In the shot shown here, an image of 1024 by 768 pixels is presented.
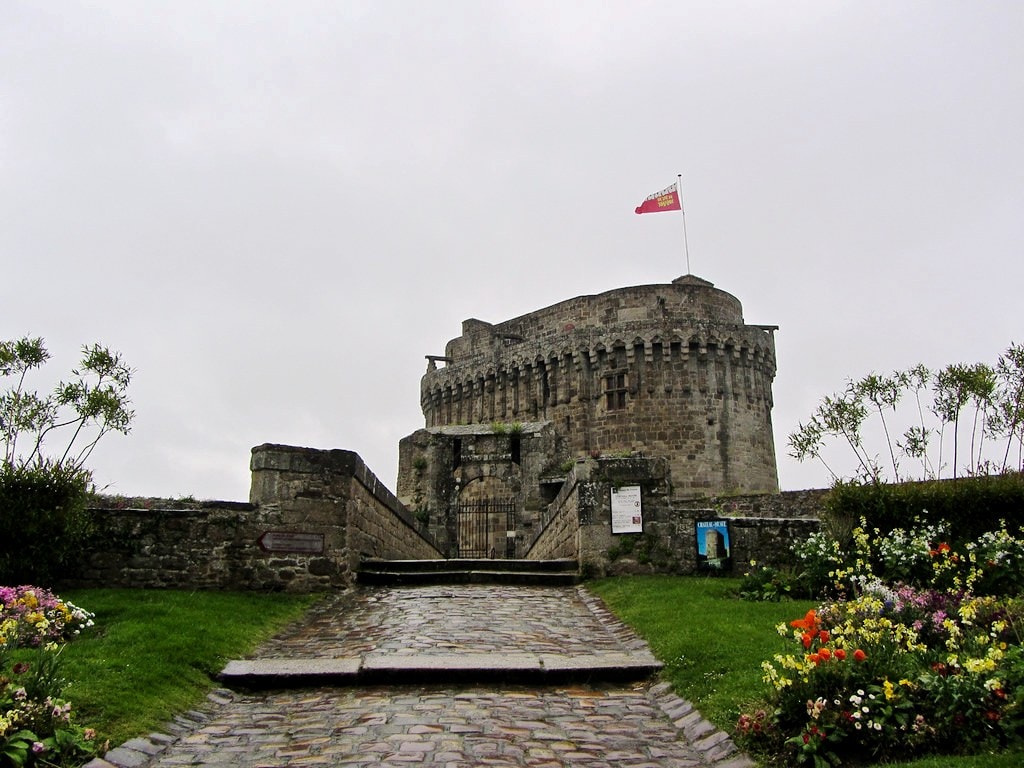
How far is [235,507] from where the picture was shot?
11.6 metres

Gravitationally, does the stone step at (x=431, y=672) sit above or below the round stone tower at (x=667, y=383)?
below

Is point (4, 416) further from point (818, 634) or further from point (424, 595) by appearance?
point (818, 634)

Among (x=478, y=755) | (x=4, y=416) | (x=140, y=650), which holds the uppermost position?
(x=4, y=416)

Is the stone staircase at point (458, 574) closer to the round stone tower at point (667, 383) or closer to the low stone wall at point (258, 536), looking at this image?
the low stone wall at point (258, 536)

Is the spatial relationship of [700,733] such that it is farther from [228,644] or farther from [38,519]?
[38,519]

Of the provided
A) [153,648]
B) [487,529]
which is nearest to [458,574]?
[153,648]

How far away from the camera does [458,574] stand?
526 inches

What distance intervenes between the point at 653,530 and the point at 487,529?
13127 millimetres

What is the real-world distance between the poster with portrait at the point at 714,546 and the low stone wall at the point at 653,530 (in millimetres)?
40

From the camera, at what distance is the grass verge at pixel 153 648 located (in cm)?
566

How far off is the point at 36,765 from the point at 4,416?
24.9 meters

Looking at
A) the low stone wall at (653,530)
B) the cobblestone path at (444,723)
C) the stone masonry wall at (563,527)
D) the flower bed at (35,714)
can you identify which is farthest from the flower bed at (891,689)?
the stone masonry wall at (563,527)

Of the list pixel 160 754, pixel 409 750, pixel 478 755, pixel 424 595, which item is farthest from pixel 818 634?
pixel 424 595

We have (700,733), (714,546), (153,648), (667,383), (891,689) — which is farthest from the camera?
(667,383)
